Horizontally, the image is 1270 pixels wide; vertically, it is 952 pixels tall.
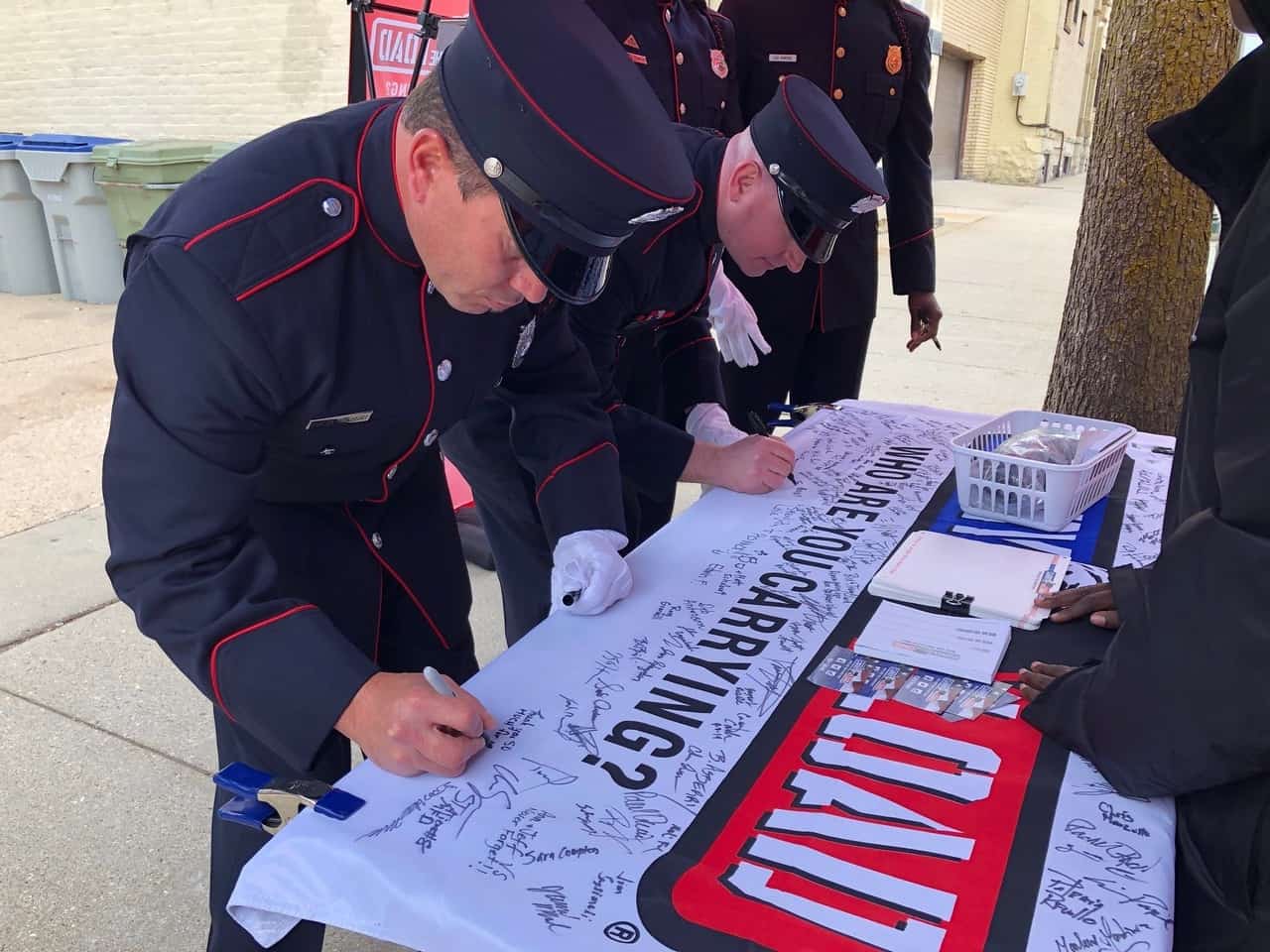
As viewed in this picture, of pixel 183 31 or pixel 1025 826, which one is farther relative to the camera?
pixel 183 31

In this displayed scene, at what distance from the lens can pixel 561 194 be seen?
939 millimetres

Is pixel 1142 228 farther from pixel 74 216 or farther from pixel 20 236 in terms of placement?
pixel 20 236

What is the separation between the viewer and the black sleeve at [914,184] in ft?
9.11

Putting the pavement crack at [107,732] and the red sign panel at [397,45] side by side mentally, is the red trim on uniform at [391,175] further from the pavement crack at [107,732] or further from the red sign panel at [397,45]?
the red sign panel at [397,45]

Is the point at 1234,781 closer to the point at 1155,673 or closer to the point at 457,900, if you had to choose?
the point at 1155,673

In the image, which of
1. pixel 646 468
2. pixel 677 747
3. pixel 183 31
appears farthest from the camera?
pixel 183 31

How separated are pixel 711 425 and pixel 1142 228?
54.4 inches

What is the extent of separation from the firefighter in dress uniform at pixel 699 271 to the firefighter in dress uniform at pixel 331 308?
480 millimetres

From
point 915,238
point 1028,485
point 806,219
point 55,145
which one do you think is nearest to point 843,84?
point 915,238

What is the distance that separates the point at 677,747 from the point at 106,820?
1.47m

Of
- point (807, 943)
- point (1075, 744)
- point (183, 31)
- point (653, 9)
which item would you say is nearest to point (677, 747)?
point (807, 943)

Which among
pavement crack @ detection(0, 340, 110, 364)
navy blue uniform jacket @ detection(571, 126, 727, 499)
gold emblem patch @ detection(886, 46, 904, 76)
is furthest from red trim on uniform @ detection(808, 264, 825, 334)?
pavement crack @ detection(0, 340, 110, 364)
